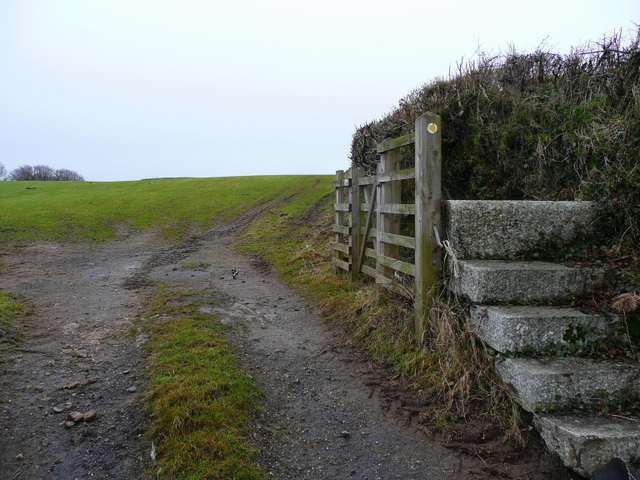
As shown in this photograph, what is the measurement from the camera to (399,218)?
247 inches

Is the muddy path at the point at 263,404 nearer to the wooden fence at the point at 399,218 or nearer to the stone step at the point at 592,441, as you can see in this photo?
the stone step at the point at 592,441

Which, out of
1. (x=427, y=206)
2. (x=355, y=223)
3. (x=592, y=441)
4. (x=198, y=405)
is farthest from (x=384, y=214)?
(x=592, y=441)

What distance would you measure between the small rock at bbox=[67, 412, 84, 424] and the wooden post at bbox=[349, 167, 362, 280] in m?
5.25

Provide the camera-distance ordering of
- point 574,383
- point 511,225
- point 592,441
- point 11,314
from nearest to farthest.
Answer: point 592,441
point 574,383
point 511,225
point 11,314

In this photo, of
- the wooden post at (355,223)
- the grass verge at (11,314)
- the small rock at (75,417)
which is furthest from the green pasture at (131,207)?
the small rock at (75,417)

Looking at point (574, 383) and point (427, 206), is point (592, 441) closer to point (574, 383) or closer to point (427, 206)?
point (574, 383)

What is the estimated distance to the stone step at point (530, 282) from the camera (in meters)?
4.01

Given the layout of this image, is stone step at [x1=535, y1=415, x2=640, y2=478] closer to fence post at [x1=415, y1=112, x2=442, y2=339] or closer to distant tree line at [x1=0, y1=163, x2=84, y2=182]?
fence post at [x1=415, y1=112, x2=442, y2=339]

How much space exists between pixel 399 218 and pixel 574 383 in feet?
11.3

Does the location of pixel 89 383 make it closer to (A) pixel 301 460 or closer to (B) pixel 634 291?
(A) pixel 301 460

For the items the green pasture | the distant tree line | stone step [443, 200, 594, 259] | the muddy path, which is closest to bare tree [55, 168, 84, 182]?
the distant tree line

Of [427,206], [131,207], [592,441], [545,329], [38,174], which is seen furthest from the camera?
[38,174]

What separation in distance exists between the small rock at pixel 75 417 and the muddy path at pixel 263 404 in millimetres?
47

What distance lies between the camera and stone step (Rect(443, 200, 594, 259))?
4488 millimetres
